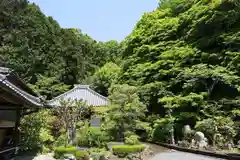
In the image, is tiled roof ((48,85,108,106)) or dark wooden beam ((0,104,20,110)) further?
tiled roof ((48,85,108,106))

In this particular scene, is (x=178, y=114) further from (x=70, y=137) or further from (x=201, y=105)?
(x=70, y=137)

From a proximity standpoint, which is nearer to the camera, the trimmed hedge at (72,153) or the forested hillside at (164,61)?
the trimmed hedge at (72,153)

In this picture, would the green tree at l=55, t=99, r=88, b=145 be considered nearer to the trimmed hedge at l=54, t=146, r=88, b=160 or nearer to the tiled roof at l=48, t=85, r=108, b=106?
the trimmed hedge at l=54, t=146, r=88, b=160

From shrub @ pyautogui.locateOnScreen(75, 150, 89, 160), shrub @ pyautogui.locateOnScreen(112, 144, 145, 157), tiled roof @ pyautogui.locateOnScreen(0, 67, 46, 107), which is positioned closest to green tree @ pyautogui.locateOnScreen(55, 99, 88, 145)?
shrub @ pyautogui.locateOnScreen(112, 144, 145, 157)

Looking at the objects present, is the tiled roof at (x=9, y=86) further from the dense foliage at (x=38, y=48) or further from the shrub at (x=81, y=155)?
the dense foliage at (x=38, y=48)

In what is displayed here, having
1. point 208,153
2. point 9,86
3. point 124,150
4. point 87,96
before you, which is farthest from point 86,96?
point 9,86

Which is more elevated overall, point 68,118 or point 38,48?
point 38,48

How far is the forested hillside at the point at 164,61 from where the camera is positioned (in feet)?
59.2

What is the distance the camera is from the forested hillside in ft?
59.2

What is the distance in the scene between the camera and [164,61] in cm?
2283

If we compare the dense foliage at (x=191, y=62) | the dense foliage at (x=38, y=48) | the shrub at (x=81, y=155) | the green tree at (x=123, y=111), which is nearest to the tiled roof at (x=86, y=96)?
the dense foliage at (x=191, y=62)

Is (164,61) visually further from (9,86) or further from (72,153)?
(9,86)

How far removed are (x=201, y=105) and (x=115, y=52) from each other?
29032 mm

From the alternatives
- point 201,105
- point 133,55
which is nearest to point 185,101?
point 201,105
